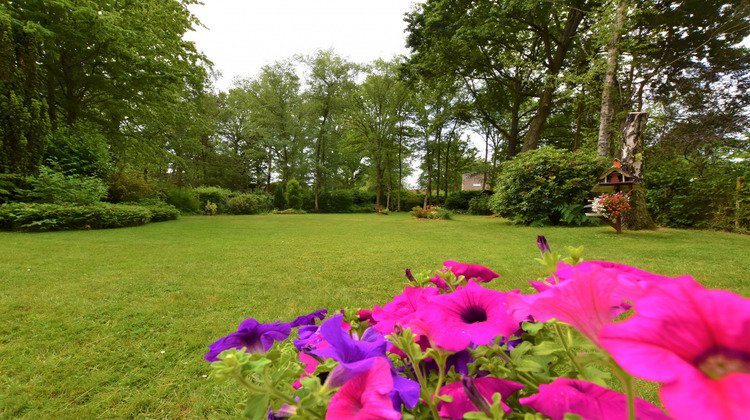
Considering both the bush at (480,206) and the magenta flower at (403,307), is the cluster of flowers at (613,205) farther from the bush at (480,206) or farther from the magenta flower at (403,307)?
the bush at (480,206)

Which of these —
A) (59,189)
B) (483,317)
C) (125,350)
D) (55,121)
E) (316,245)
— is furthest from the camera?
(55,121)

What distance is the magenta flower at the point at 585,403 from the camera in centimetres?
42

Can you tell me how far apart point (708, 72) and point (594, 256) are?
14818 mm

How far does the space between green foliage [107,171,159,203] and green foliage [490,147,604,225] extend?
562 inches

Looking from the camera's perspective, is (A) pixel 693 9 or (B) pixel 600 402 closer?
(B) pixel 600 402

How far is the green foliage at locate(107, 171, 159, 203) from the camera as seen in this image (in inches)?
440

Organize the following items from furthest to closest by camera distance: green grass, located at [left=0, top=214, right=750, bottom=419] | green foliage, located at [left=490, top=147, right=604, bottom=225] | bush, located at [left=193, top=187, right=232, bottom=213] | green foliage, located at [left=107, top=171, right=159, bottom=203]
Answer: bush, located at [left=193, top=187, right=232, bottom=213] < green foliage, located at [left=107, top=171, right=159, bottom=203] < green foliage, located at [left=490, top=147, right=604, bottom=225] < green grass, located at [left=0, top=214, right=750, bottom=419]

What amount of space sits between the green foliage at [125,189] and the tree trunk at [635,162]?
16.2 metres

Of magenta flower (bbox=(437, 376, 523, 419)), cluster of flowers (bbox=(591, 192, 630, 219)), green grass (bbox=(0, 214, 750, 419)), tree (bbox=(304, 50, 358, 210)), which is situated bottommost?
green grass (bbox=(0, 214, 750, 419))

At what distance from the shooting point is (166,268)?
162 inches

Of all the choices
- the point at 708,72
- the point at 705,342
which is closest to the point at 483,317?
the point at 705,342

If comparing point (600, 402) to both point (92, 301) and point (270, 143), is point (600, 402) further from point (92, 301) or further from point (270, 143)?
point (270, 143)

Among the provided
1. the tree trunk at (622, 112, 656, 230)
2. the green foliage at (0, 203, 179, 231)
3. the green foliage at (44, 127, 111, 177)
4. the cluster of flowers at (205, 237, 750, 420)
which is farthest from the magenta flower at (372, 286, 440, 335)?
the green foliage at (44, 127, 111, 177)

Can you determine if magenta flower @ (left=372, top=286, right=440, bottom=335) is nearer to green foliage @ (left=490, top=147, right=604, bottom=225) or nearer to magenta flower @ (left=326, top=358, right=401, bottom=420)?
magenta flower @ (left=326, top=358, right=401, bottom=420)
